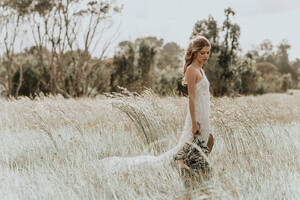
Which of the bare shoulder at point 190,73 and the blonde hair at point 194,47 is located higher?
the blonde hair at point 194,47

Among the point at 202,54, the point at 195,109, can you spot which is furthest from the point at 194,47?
the point at 195,109

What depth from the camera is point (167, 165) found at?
3410 mm

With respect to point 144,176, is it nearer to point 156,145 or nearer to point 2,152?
point 156,145

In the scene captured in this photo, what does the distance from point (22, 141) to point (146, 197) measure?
335cm

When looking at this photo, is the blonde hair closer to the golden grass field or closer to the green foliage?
the golden grass field

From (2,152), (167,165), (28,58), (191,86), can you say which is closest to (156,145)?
(167,165)

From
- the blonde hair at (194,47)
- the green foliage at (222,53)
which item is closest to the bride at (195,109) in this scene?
the blonde hair at (194,47)

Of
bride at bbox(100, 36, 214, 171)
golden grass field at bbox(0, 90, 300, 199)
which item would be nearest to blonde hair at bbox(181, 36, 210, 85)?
bride at bbox(100, 36, 214, 171)

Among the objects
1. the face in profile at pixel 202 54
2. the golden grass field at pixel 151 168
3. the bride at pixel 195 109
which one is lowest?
the golden grass field at pixel 151 168

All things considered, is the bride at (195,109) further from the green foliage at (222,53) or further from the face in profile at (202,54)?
the green foliage at (222,53)

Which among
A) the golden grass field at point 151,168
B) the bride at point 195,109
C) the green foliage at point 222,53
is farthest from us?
the green foliage at point 222,53

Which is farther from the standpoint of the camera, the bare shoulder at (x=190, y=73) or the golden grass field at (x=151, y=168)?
the bare shoulder at (x=190, y=73)

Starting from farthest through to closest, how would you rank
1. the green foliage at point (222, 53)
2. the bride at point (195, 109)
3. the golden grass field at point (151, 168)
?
the green foliage at point (222, 53) → the bride at point (195, 109) → the golden grass field at point (151, 168)

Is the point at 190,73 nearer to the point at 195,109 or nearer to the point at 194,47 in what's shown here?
the point at 194,47
